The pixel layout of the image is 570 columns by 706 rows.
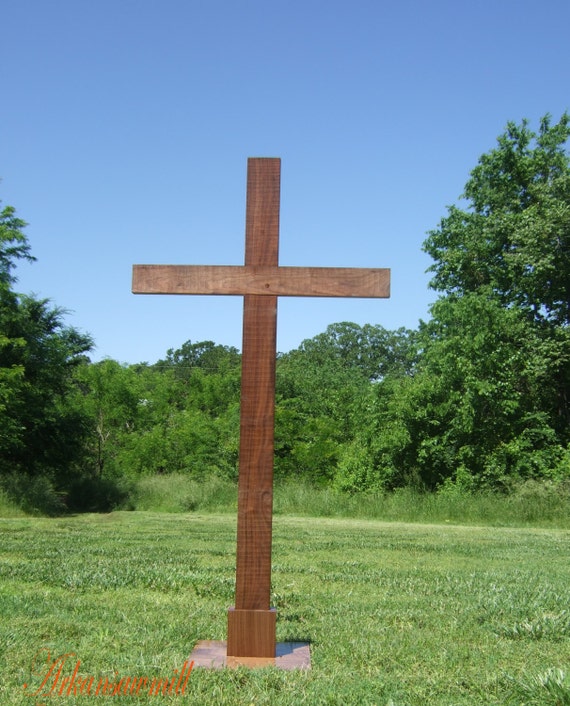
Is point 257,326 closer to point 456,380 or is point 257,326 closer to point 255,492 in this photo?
point 255,492

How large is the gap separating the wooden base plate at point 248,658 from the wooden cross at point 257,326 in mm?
Result: 71

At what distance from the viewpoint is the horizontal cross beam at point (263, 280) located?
4.88m

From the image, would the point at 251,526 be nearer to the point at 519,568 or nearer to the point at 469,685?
the point at 469,685

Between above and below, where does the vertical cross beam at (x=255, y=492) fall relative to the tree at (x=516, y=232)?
below

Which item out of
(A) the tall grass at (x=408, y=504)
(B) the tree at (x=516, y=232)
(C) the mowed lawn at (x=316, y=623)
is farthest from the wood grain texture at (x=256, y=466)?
(B) the tree at (x=516, y=232)

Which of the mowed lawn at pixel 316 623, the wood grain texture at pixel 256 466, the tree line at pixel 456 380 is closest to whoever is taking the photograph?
the mowed lawn at pixel 316 623

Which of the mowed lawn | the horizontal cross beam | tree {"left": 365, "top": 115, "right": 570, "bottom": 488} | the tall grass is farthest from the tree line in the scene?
the horizontal cross beam

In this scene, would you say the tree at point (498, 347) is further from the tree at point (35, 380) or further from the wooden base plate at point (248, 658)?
the wooden base plate at point (248, 658)

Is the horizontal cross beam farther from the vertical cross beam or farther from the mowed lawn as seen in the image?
the mowed lawn

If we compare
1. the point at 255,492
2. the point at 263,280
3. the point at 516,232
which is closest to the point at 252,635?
the point at 255,492

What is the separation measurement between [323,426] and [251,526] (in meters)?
29.9

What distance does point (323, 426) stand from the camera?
3441cm

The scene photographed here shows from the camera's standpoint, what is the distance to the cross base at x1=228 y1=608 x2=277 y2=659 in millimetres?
4520

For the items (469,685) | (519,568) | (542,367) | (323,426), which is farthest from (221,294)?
(323,426)
